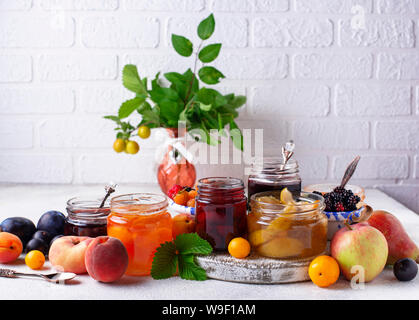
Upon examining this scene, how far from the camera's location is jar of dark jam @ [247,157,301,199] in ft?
3.51

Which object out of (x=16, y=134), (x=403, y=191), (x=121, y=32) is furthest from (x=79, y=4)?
(x=403, y=191)

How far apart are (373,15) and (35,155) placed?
1364mm

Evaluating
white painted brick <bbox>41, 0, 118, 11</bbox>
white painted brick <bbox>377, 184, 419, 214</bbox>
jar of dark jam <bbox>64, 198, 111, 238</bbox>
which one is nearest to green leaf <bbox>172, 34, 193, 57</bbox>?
white painted brick <bbox>41, 0, 118, 11</bbox>

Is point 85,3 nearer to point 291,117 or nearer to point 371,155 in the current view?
point 291,117

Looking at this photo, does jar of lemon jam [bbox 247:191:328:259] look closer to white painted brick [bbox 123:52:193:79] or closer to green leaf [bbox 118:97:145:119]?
green leaf [bbox 118:97:145:119]

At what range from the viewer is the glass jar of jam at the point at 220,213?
928mm

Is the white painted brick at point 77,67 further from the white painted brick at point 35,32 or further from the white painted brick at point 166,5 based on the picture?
the white painted brick at point 166,5

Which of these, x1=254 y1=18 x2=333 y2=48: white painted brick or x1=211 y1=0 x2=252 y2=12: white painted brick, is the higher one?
x1=211 y1=0 x2=252 y2=12: white painted brick

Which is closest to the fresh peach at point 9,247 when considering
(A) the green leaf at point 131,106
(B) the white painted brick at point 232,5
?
(A) the green leaf at point 131,106

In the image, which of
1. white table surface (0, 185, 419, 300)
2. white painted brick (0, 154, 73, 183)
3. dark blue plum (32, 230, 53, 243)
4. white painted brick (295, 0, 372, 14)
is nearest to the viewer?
white table surface (0, 185, 419, 300)

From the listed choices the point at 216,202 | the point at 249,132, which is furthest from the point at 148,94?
the point at 216,202

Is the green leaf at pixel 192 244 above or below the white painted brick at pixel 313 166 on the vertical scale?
below

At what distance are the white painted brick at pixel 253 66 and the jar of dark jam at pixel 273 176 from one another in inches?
28.3

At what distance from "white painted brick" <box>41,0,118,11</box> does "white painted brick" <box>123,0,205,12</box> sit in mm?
A: 57
